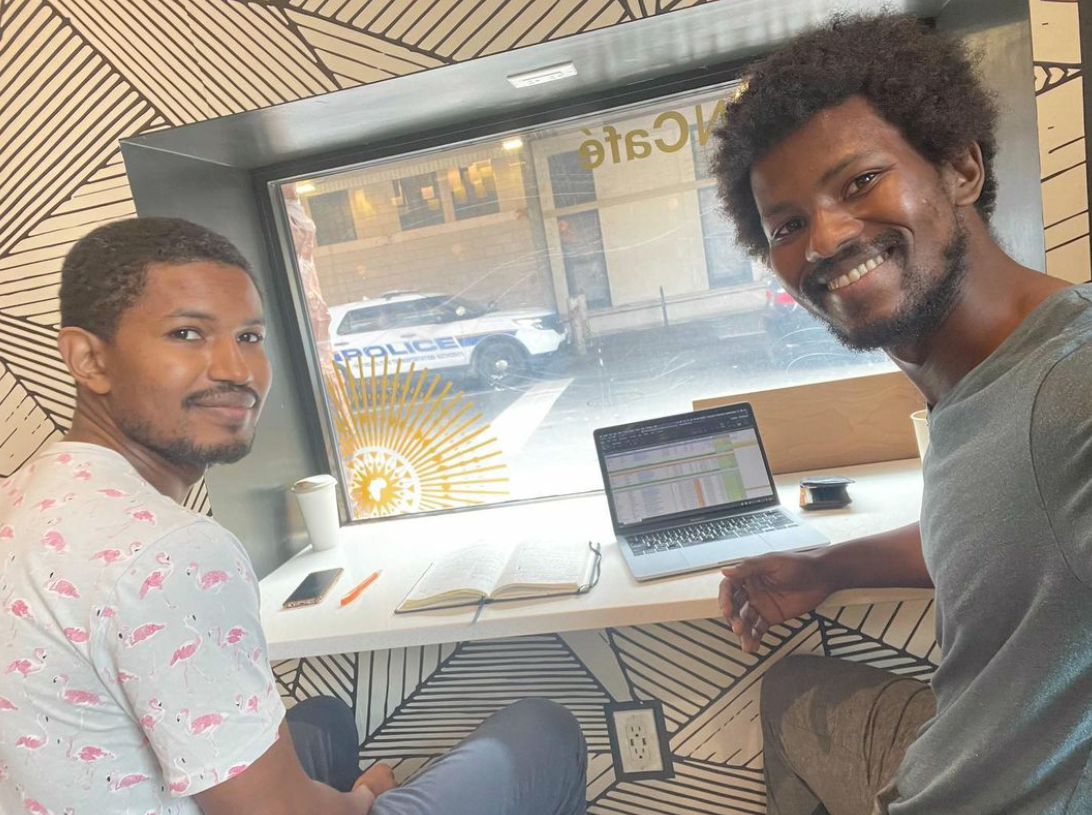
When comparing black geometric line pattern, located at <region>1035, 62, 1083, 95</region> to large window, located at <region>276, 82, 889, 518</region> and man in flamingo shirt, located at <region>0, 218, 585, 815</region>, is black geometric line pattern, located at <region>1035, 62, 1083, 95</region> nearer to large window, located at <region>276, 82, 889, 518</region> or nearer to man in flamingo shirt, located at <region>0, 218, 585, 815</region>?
large window, located at <region>276, 82, 889, 518</region>

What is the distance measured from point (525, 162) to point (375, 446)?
793 mm

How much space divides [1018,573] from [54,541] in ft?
3.20

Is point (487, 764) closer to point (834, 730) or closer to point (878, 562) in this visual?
point (834, 730)

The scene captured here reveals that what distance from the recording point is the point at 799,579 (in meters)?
1.06

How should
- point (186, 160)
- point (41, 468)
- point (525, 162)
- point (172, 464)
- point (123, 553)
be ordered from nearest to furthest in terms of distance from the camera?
point (123, 553) < point (41, 468) < point (172, 464) < point (186, 160) < point (525, 162)

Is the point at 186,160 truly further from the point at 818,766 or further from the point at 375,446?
the point at 818,766

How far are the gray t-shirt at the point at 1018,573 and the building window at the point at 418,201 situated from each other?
4.02 feet

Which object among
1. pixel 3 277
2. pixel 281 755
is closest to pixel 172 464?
pixel 281 755

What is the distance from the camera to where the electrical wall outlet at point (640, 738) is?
141cm

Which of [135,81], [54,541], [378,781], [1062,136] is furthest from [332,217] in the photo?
[1062,136]

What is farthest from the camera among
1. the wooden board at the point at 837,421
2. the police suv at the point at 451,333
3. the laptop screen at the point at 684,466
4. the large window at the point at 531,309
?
the police suv at the point at 451,333

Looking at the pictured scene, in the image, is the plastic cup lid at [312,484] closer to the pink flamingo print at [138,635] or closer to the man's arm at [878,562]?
the pink flamingo print at [138,635]

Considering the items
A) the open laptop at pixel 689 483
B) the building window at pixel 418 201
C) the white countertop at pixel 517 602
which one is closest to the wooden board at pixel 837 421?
the white countertop at pixel 517 602

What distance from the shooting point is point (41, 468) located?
0.83 m
